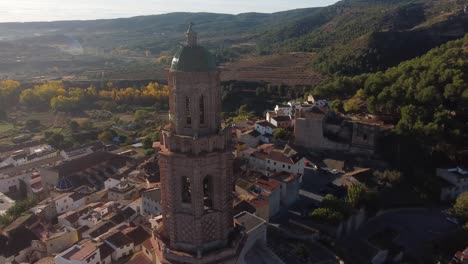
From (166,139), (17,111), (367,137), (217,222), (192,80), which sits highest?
(192,80)

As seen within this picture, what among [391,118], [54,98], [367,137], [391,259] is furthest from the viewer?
[54,98]

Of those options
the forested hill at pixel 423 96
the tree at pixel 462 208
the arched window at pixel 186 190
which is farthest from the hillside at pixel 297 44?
the tree at pixel 462 208

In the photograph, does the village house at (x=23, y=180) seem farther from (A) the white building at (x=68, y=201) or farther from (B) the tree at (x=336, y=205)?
(B) the tree at (x=336, y=205)

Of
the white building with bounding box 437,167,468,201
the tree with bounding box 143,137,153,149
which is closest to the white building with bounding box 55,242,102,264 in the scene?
the tree with bounding box 143,137,153,149

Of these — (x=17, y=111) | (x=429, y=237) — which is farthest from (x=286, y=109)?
(x=17, y=111)

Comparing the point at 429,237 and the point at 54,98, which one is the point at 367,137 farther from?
the point at 54,98

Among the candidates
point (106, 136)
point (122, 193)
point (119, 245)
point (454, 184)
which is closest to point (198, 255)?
point (119, 245)
